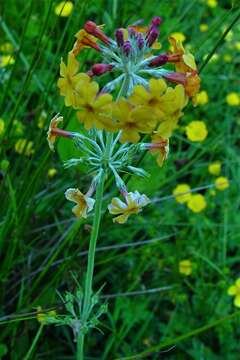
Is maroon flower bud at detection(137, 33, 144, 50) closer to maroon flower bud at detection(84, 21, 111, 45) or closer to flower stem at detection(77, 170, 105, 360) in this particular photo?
maroon flower bud at detection(84, 21, 111, 45)

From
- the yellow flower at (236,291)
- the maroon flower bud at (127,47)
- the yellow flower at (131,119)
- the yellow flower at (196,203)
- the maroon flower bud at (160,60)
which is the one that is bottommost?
the yellow flower at (236,291)

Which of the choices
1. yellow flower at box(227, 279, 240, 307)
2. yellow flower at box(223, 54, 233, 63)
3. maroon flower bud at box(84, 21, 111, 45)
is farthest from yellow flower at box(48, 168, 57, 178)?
yellow flower at box(223, 54, 233, 63)

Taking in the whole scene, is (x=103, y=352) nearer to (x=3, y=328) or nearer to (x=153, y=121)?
(x=3, y=328)

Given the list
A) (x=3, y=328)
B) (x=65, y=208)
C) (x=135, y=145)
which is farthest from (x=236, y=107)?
(x=135, y=145)

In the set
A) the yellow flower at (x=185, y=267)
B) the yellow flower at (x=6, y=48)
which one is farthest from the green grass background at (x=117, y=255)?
the yellow flower at (x=6, y=48)

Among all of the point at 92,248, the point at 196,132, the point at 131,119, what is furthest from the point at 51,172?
the point at 131,119

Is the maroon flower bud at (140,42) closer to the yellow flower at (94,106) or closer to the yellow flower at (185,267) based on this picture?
the yellow flower at (94,106)

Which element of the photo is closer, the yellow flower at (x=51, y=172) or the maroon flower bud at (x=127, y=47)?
the maroon flower bud at (x=127, y=47)

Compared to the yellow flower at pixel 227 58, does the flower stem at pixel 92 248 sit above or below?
above
